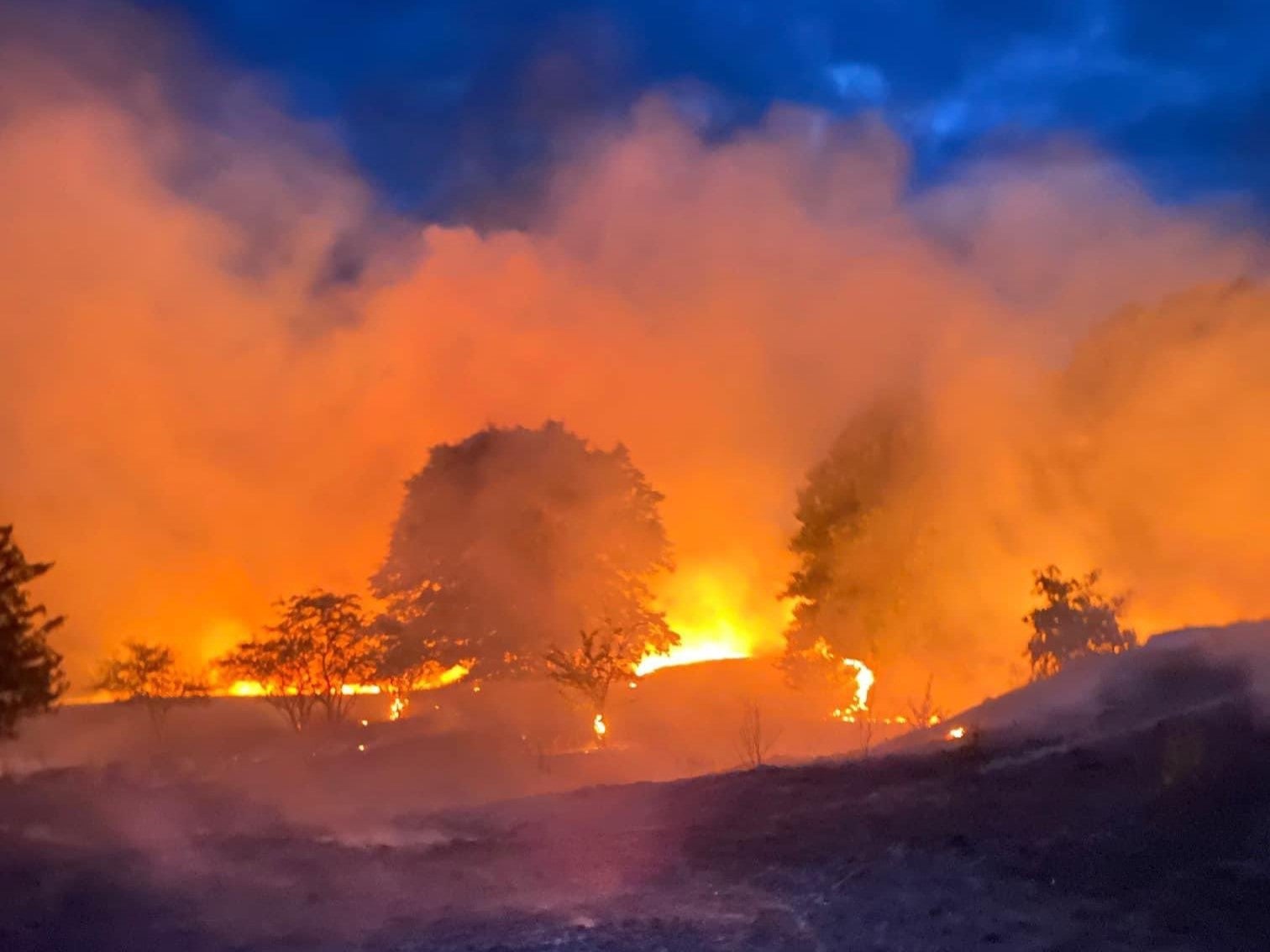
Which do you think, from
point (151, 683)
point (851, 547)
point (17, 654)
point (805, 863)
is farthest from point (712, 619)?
point (805, 863)

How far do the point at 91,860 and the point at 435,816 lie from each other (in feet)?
12.9

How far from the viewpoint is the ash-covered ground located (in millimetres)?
7652

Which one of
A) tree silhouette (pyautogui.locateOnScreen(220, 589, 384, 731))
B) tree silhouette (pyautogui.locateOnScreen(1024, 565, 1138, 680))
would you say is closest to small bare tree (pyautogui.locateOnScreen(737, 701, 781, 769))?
tree silhouette (pyautogui.locateOnScreen(1024, 565, 1138, 680))

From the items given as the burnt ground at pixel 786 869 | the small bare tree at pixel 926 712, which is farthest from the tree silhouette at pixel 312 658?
the burnt ground at pixel 786 869

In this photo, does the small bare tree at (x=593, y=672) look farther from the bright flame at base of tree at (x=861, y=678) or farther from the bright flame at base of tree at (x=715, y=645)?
the bright flame at base of tree at (x=715, y=645)

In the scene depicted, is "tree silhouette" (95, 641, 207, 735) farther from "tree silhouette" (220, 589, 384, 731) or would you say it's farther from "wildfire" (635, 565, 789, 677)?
"wildfire" (635, 565, 789, 677)

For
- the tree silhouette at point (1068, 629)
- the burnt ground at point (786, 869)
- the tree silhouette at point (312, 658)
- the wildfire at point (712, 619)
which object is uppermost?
the wildfire at point (712, 619)

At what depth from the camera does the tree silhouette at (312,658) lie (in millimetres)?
27016

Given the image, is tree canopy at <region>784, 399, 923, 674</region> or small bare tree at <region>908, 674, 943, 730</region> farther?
tree canopy at <region>784, 399, 923, 674</region>

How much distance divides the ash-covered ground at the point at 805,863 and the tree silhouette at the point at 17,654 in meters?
5.04

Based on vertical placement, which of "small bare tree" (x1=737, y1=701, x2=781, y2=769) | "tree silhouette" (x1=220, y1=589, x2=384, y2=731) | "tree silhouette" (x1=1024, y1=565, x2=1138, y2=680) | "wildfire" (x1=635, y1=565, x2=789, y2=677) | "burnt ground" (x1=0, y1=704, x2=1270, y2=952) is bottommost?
"burnt ground" (x1=0, y1=704, x2=1270, y2=952)

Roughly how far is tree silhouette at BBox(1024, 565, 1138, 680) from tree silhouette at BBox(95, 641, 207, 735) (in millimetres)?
20316

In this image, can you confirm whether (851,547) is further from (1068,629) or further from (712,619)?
(712,619)

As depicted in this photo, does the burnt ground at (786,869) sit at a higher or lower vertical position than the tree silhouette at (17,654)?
lower
